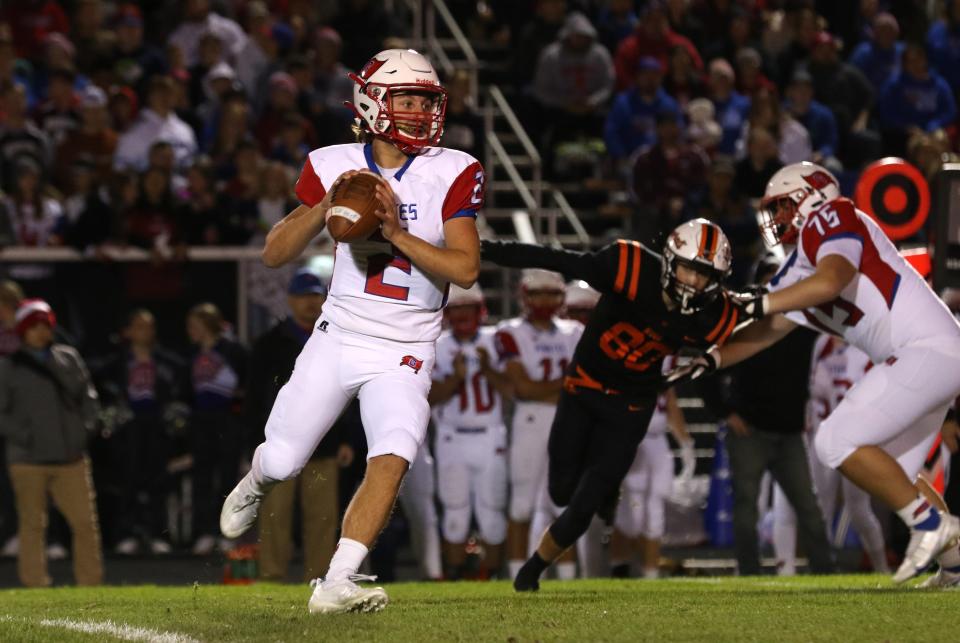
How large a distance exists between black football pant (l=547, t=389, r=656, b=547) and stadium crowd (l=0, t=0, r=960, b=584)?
1942mm

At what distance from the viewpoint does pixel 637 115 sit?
44.0 feet

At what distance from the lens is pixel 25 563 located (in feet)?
31.8

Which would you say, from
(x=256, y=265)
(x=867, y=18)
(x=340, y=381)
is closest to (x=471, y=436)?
(x=256, y=265)

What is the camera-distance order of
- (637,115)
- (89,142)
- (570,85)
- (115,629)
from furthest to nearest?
(570,85) → (637,115) → (89,142) → (115,629)

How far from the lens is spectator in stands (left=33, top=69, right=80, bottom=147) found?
12242mm

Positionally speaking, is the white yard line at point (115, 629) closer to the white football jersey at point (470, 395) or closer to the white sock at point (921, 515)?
the white sock at point (921, 515)

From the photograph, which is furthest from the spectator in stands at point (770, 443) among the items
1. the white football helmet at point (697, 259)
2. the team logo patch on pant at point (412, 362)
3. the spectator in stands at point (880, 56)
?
the spectator in stands at point (880, 56)

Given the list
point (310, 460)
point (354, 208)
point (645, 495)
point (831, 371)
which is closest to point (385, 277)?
point (354, 208)

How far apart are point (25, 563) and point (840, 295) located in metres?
5.15

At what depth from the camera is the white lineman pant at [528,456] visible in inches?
418

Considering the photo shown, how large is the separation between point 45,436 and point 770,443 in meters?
4.43

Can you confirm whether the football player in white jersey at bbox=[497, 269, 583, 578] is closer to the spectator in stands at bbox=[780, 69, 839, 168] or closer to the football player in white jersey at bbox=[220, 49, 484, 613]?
the spectator in stands at bbox=[780, 69, 839, 168]

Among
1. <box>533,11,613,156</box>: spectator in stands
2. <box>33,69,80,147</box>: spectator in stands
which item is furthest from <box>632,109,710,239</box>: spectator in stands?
<box>33,69,80,147</box>: spectator in stands

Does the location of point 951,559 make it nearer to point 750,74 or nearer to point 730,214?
point 730,214
